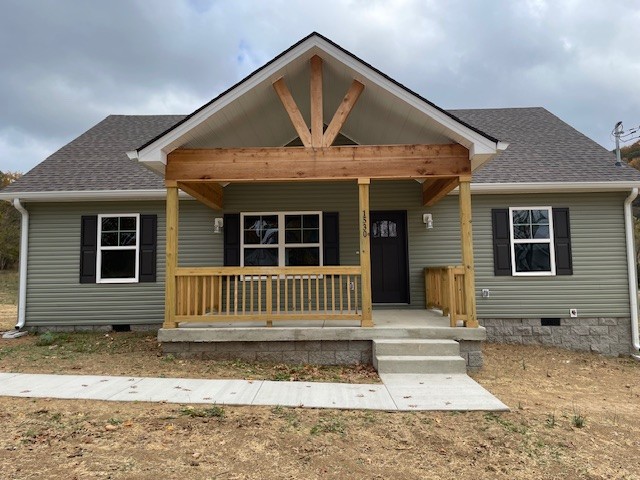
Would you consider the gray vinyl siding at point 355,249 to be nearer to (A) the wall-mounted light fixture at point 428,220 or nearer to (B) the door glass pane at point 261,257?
(A) the wall-mounted light fixture at point 428,220

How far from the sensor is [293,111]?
20.5ft

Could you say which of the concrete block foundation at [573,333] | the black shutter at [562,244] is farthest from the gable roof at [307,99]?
the concrete block foundation at [573,333]

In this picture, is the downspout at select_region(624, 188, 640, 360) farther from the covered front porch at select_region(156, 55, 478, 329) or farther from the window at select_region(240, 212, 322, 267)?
the window at select_region(240, 212, 322, 267)

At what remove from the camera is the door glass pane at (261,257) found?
8.95m

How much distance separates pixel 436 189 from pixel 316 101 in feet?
9.73

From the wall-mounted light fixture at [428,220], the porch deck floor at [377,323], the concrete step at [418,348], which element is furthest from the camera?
the wall-mounted light fixture at [428,220]

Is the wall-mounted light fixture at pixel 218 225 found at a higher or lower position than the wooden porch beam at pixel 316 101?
lower

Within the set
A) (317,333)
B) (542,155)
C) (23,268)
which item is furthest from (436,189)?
(23,268)

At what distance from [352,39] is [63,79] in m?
19.6

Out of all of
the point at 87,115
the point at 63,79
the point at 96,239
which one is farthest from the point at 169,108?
the point at 96,239

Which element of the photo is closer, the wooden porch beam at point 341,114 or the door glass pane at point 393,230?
the wooden porch beam at point 341,114

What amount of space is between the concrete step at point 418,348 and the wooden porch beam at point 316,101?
10.2 feet

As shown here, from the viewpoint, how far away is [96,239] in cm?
899

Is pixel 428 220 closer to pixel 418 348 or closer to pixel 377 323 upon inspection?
pixel 377 323
